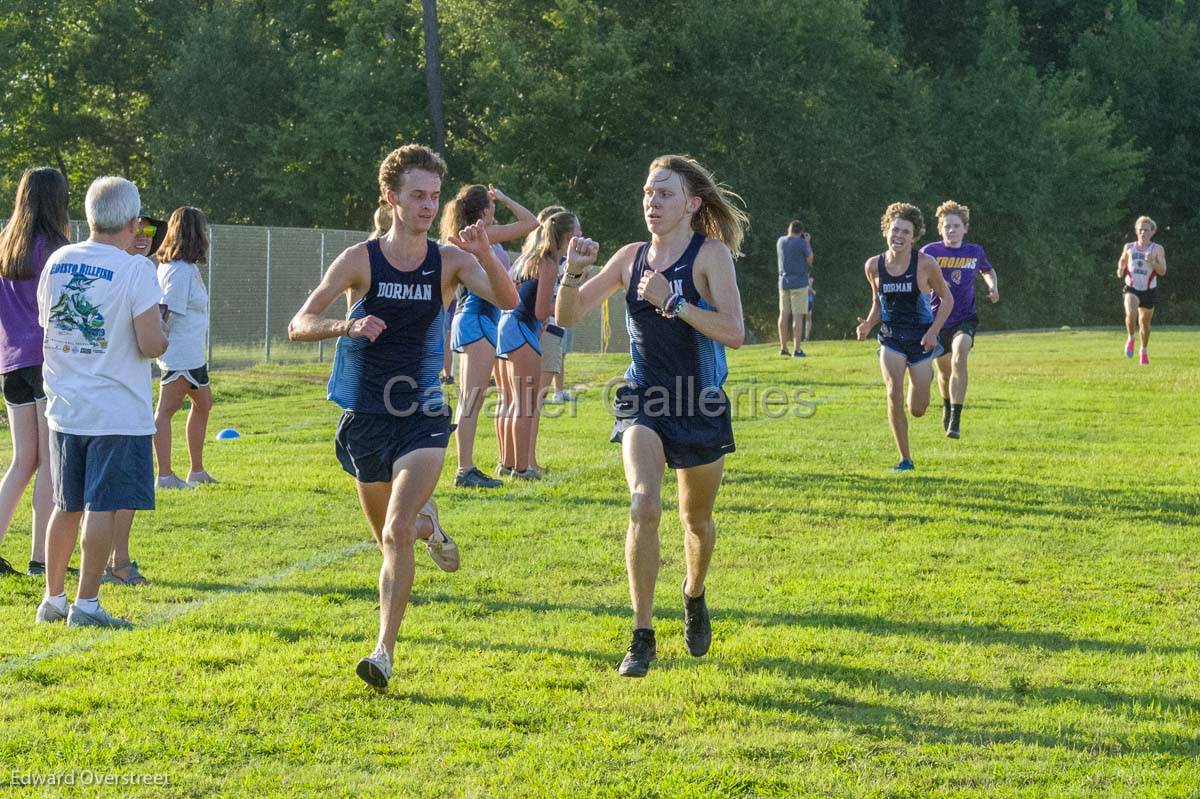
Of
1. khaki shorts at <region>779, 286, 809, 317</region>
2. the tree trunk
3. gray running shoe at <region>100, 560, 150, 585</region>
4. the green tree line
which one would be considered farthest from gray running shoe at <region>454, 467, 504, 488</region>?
the green tree line

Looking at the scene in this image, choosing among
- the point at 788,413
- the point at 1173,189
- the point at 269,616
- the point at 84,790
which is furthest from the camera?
the point at 1173,189

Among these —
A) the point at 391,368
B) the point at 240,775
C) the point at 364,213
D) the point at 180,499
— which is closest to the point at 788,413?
the point at 180,499

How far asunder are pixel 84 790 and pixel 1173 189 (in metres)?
56.2

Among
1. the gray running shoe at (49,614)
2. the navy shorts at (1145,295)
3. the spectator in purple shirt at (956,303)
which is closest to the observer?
the gray running shoe at (49,614)

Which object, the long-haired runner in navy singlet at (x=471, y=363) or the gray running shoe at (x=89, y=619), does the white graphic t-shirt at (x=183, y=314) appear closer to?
the long-haired runner in navy singlet at (x=471, y=363)

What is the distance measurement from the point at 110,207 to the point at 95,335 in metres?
0.56

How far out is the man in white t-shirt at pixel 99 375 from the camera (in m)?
6.21

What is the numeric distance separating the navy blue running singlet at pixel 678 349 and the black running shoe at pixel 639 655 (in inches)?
36.5

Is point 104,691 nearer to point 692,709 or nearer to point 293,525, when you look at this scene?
point 692,709

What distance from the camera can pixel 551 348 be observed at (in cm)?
1254

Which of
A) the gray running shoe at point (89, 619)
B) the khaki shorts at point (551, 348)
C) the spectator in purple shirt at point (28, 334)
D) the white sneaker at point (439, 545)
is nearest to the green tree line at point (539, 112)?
the khaki shorts at point (551, 348)

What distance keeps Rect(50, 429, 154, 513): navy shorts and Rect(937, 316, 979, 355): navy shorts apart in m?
9.32

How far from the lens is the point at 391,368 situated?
19.0 ft

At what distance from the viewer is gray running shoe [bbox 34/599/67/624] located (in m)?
6.47
